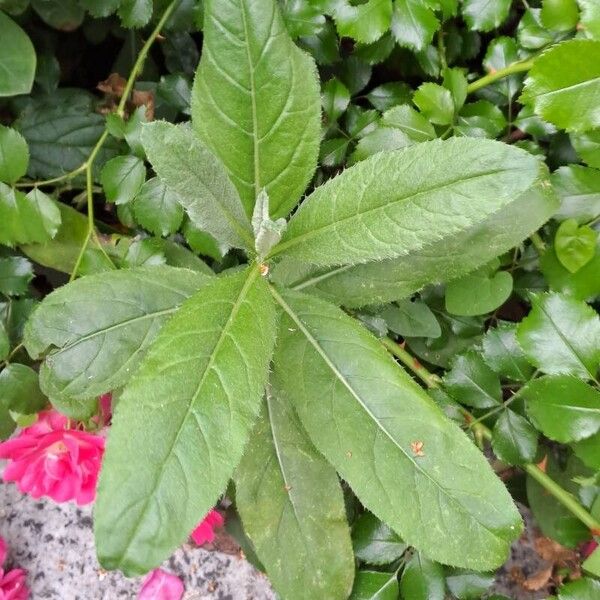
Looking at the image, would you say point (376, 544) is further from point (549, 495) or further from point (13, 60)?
point (13, 60)

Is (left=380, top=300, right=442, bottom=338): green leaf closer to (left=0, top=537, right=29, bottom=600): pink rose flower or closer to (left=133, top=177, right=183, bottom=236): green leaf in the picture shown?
(left=133, top=177, right=183, bottom=236): green leaf

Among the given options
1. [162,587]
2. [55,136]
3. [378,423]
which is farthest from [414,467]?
[55,136]

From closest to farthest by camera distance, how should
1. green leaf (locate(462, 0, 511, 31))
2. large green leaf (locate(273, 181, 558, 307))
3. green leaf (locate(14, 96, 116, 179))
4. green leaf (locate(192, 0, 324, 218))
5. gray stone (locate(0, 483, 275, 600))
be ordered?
green leaf (locate(192, 0, 324, 218)), large green leaf (locate(273, 181, 558, 307)), green leaf (locate(462, 0, 511, 31)), green leaf (locate(14, 96, 116, 179)), gray stone (locate(0, 483, 275, 600))

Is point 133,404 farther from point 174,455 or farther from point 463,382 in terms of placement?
point 463,382

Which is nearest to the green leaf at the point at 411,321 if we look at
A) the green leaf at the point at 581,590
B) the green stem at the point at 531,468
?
the green stem at the point at 531,468

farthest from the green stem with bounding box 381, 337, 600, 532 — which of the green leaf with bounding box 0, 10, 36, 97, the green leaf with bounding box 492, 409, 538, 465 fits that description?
the green leaf with bounding box 0, 10, 36, 97

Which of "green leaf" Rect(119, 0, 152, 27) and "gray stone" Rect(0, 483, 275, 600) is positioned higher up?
"green leaf" Rect(119, 0, 152, 27)
